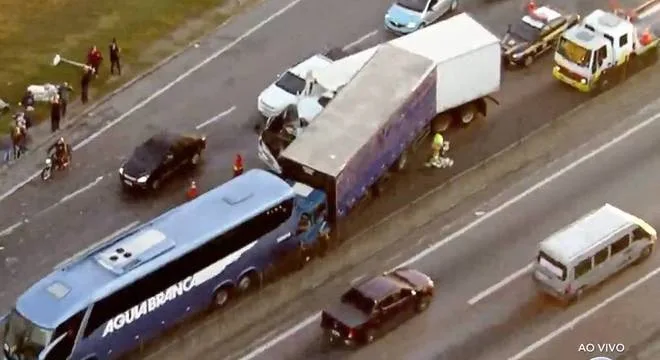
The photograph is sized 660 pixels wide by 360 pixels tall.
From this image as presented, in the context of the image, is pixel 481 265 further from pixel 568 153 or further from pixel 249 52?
pixel 249 52

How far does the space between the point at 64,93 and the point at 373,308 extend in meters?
18.0

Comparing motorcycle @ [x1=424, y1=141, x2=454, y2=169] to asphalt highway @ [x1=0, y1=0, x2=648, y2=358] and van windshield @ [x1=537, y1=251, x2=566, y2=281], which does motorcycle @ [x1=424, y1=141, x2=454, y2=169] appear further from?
van windshield @ [x1=537, y1=251, x2=566, y2=281]

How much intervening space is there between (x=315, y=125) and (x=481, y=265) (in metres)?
7.26

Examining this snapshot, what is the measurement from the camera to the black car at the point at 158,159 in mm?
51094

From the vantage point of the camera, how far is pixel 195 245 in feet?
145

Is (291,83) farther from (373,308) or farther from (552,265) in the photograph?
(552,265)

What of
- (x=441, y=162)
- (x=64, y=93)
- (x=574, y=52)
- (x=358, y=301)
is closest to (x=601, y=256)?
(x=358, y=301)

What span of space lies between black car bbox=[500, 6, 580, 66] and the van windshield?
13.9 meters

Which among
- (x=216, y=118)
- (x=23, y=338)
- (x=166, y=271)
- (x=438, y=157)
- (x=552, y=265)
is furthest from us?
(x=216, y=118)

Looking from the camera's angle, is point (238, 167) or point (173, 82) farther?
point (173, 82)

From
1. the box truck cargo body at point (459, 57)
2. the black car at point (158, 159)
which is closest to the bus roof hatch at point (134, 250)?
the black car at point (158, 159)

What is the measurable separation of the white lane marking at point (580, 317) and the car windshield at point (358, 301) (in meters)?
4.54

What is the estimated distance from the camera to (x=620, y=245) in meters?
46.3

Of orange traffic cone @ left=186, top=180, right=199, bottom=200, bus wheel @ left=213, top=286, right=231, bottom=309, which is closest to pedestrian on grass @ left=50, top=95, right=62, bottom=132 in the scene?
orange traffic cone @ left=186, top=180, right=199, bottom=200
